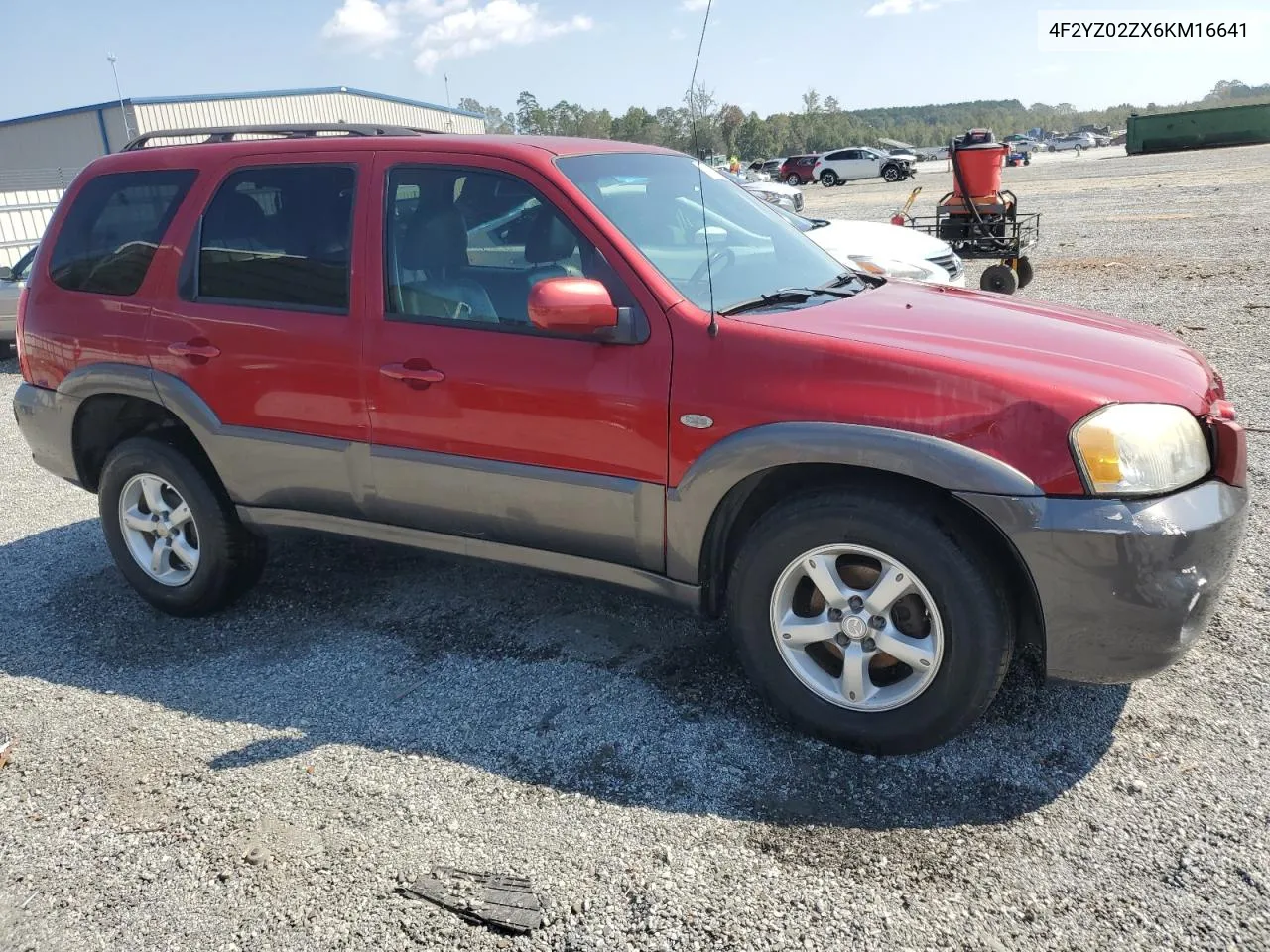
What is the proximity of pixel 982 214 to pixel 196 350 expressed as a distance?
10.6 metres

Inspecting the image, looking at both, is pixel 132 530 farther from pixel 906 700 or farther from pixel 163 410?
pixel 906 700

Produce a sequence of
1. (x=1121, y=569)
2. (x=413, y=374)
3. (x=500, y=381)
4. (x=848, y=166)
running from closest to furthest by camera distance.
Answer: (x=1121, y=569) < (x=500, y=381) < (x=413, y=374) < (x=848, y=166)

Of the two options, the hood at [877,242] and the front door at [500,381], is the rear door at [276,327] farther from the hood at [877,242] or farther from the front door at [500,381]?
the hood at [877,242]

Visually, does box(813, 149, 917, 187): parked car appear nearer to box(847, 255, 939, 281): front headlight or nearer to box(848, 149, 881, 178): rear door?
box(848, 149, 881, 178): rear door

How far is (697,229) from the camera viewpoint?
3688mm

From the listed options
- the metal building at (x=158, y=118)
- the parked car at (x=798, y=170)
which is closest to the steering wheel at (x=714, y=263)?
the metal building at (x=158, y=118)

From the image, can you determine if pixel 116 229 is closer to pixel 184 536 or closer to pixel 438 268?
pixel 184 536

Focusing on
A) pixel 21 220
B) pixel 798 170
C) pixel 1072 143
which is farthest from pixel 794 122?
pixel 21 220

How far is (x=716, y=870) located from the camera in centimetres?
265

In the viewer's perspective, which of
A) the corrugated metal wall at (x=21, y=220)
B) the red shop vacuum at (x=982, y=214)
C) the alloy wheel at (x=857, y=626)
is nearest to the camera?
the alloy wheel at (x=857, y=626)

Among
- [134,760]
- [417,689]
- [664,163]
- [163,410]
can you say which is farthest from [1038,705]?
[163,410]

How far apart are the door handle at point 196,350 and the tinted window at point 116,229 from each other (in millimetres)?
387

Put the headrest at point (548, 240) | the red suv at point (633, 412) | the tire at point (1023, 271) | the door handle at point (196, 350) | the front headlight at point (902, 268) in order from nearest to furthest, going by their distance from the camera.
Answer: the red suv at point (633, 412) < the headrest at point (548, 240) < the door handle at point (196, 350) < the front headlight at point (902, 268) < the tire at point (1023, 271)

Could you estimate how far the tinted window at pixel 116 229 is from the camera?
4.22 meters
